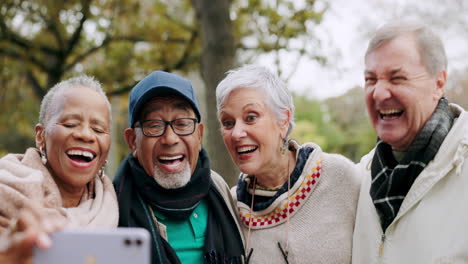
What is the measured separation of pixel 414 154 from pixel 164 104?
1.47m

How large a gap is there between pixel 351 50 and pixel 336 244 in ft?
33.8

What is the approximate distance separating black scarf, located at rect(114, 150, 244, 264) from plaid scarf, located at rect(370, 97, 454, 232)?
927 mm

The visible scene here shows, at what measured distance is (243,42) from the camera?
7016 mm

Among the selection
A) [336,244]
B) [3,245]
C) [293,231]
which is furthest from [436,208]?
[3,245]

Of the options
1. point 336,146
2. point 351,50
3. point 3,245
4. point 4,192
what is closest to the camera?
point 3,245

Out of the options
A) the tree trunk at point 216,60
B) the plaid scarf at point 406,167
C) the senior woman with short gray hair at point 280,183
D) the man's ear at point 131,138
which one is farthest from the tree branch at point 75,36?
the plaid scarf at point 406,167

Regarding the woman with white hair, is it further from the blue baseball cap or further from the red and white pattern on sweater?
the red and white pattern on sweater

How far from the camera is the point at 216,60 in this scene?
5121 mm

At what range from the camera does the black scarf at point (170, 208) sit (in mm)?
2688

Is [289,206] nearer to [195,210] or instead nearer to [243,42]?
[195,210]

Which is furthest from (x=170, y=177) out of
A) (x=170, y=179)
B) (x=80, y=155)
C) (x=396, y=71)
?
(x=396, y=71)

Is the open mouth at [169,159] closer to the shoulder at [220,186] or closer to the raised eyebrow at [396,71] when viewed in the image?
the shoulder at [220,186]

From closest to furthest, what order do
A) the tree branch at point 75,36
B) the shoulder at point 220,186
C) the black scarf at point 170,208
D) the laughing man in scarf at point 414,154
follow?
the laughing man in scarf at point 414,154 < the black scarf at point 170,208 < the shoulder at point 220,186 < the tree branch at point 75,36

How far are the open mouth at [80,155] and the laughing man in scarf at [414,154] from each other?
161cm
